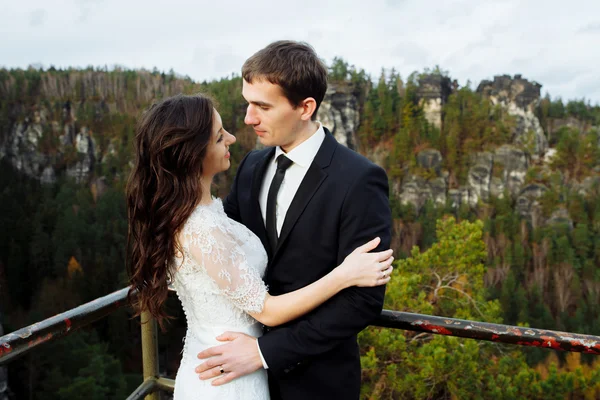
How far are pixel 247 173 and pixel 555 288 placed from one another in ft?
156

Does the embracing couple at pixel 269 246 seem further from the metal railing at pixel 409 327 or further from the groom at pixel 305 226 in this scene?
the metal railing at pixel 409 327

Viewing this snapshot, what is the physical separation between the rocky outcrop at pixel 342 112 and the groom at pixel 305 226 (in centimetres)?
6722

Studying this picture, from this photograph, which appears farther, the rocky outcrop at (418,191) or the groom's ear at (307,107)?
the rocky outcrop at (418,191)

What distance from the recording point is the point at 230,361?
1763 mm

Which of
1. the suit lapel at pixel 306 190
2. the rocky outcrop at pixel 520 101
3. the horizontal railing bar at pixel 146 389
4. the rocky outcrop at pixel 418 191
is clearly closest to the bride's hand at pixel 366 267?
the suit lapel at pixel 306 190

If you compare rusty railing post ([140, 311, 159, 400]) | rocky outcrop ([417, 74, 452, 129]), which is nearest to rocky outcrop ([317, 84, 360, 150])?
rocky outcrop ([417, 74, 452, 129])

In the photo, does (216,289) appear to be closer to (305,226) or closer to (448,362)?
(305,226)

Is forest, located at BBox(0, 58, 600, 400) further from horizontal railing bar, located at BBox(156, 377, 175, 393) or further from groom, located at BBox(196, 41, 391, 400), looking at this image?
horizontal railing bar, located at BBox(156, 377, 175, 393)

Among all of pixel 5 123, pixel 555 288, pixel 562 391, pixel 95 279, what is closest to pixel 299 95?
pixel 562 391

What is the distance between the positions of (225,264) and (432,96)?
72560 mm

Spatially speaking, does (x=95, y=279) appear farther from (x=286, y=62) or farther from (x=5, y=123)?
(x=5, y=123)

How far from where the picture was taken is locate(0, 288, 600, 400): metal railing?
161 cm

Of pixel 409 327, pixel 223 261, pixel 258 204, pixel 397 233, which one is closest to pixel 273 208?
pixel 258 204

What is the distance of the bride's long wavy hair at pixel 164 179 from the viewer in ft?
5.71
